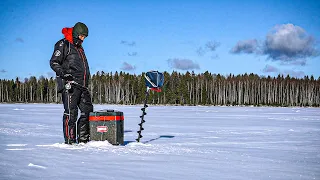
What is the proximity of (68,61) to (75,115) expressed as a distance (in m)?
0.94

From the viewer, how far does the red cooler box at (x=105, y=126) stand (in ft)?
21.3

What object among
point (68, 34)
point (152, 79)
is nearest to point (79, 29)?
point (68, 34)

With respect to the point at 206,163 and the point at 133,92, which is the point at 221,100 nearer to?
the point at 133,92

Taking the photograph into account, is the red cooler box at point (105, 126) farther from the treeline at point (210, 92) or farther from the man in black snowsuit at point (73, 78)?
the treeline at point (210, 92)

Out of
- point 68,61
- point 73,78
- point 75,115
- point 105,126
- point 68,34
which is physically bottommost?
point 105,126

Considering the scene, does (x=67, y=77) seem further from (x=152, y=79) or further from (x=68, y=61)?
(x=152, y=79)

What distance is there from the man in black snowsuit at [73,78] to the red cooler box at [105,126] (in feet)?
0.59

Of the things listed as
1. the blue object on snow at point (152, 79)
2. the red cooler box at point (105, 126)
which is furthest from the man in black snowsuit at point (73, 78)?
the blue object on snow at point (152, 79)

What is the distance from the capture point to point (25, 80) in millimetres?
139875

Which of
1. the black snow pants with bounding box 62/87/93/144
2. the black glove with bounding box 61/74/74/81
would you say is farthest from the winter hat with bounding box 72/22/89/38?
the black snow pants with bounding box 62/87/93/144

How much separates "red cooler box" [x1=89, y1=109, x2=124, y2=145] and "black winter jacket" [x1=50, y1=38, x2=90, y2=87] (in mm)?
626

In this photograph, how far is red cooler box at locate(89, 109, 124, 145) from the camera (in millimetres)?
6504

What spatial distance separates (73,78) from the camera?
6.59 m

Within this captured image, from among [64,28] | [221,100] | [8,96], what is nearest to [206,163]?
[64,28]
